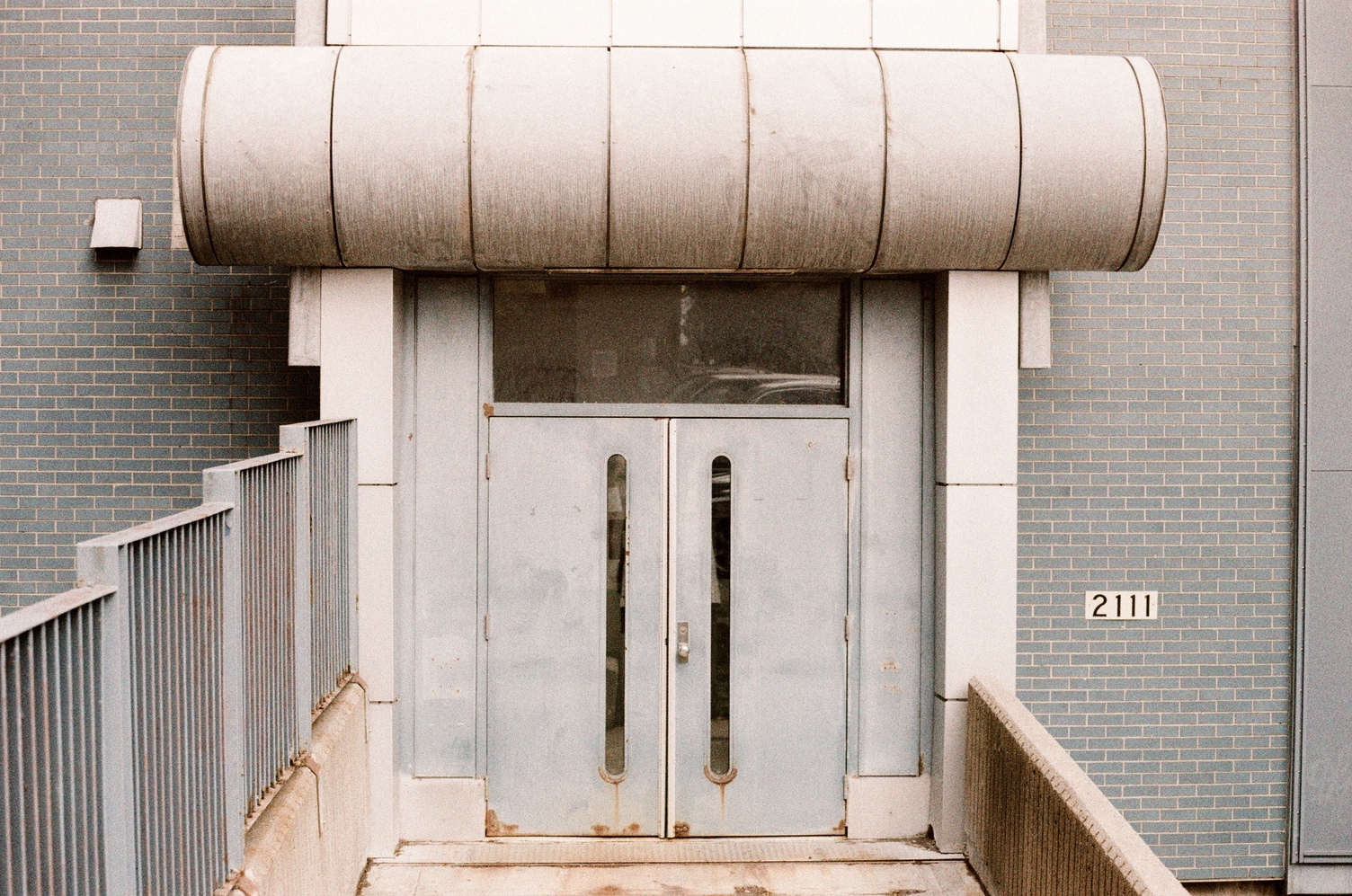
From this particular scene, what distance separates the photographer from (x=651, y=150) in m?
5.35

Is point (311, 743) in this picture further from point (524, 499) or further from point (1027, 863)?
point (1027, 863)

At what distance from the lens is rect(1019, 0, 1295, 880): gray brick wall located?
6.94m

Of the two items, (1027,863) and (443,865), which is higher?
(1027,863)

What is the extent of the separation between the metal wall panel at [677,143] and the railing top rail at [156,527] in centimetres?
247

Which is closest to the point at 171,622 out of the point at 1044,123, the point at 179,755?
the point at 179,755

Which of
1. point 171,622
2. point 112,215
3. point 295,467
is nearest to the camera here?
point 171,622

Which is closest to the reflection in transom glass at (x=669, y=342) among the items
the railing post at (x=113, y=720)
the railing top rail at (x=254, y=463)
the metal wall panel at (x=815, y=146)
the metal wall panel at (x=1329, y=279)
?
the metal wall panel at (x=815, y=146)

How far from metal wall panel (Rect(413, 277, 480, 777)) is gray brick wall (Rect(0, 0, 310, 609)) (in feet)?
4.09

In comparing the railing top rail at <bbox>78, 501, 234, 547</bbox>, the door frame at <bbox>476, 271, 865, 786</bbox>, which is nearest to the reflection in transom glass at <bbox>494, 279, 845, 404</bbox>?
the door frame at <bbox>476, 271, 865, 786</bbox>

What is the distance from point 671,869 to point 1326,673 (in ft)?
15.0

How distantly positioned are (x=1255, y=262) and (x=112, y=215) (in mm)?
7270

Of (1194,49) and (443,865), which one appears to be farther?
(1194,49)

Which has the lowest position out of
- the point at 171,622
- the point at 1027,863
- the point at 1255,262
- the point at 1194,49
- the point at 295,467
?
the point at 1027,863

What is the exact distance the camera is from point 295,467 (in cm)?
455
